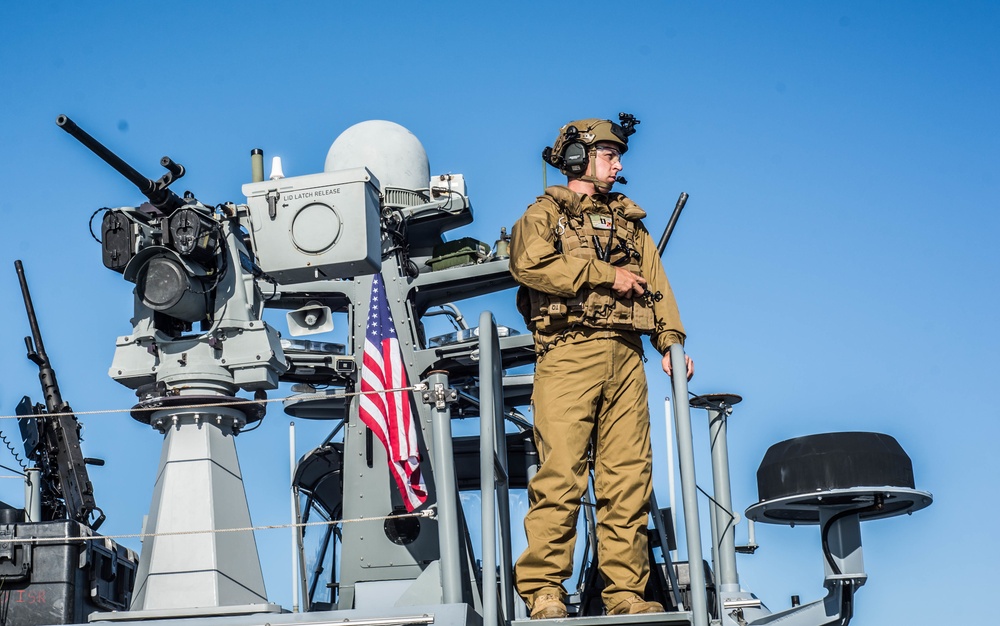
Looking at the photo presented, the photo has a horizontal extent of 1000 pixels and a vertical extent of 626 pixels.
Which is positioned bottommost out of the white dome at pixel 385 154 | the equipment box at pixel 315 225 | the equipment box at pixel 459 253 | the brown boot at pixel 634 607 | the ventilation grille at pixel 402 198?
the brown boot at pixel 634 607

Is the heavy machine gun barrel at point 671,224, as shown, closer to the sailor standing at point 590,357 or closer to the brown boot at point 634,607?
the sailor standing at point 590,357

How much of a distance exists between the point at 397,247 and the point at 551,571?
538cm

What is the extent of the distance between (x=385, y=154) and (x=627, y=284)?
17.0 feet

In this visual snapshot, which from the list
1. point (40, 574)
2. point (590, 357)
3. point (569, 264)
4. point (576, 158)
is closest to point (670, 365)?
point (590, 357)

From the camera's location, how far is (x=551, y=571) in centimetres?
529

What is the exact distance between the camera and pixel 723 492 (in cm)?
657

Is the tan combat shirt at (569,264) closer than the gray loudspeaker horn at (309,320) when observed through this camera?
Yes

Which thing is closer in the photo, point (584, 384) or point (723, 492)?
point (584, 384)

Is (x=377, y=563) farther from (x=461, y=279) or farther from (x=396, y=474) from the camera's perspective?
(x=461, y=279)

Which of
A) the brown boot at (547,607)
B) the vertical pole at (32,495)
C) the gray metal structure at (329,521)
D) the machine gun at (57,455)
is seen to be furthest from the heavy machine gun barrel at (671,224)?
the machine gun at (57,455)

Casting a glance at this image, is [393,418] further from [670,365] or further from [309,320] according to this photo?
[670,365]

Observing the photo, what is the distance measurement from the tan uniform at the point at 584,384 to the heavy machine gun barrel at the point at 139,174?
182cm

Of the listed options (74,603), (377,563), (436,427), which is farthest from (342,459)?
(436,427)

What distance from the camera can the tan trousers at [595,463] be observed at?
17.5 feet
